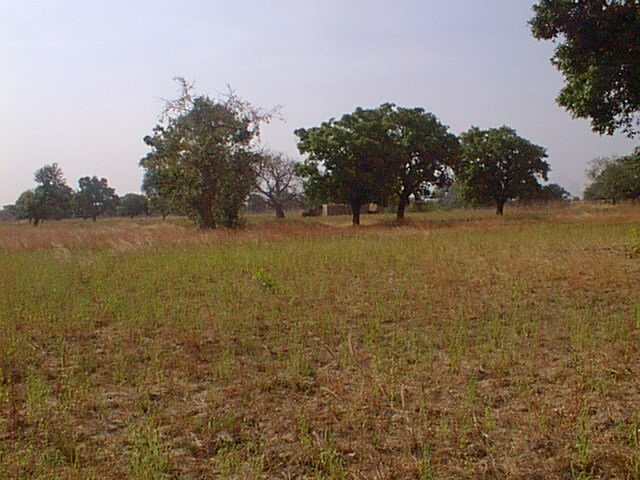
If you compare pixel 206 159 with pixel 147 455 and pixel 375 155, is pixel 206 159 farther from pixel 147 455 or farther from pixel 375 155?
pixel 147 455

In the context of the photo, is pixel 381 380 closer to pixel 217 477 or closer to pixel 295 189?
pixel 217 477

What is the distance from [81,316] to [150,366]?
7.45ft

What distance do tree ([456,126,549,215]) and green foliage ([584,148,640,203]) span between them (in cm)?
855

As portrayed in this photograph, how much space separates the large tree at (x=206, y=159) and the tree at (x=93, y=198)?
51.1m

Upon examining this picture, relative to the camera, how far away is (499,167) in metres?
38.8

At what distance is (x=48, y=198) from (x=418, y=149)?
167 ft

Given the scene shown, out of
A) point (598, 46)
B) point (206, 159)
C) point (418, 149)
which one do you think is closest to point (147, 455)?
point (598, 46)

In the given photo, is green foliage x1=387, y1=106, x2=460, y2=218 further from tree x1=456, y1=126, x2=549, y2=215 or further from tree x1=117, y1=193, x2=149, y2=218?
tree x1=117, y1=193, x2=149, y2=218

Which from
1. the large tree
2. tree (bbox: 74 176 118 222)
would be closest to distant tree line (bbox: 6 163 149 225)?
tree (bbox: 74 176 118 222)

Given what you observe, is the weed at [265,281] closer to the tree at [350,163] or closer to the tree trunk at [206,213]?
the tree trunk at [206,213]

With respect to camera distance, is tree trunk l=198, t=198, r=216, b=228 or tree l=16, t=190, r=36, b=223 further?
tree l=16, t=190, r=36, b=223

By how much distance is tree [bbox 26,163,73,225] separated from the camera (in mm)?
56272

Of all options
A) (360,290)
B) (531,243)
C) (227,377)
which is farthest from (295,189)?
(227,377)

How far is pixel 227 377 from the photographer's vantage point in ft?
13.5
